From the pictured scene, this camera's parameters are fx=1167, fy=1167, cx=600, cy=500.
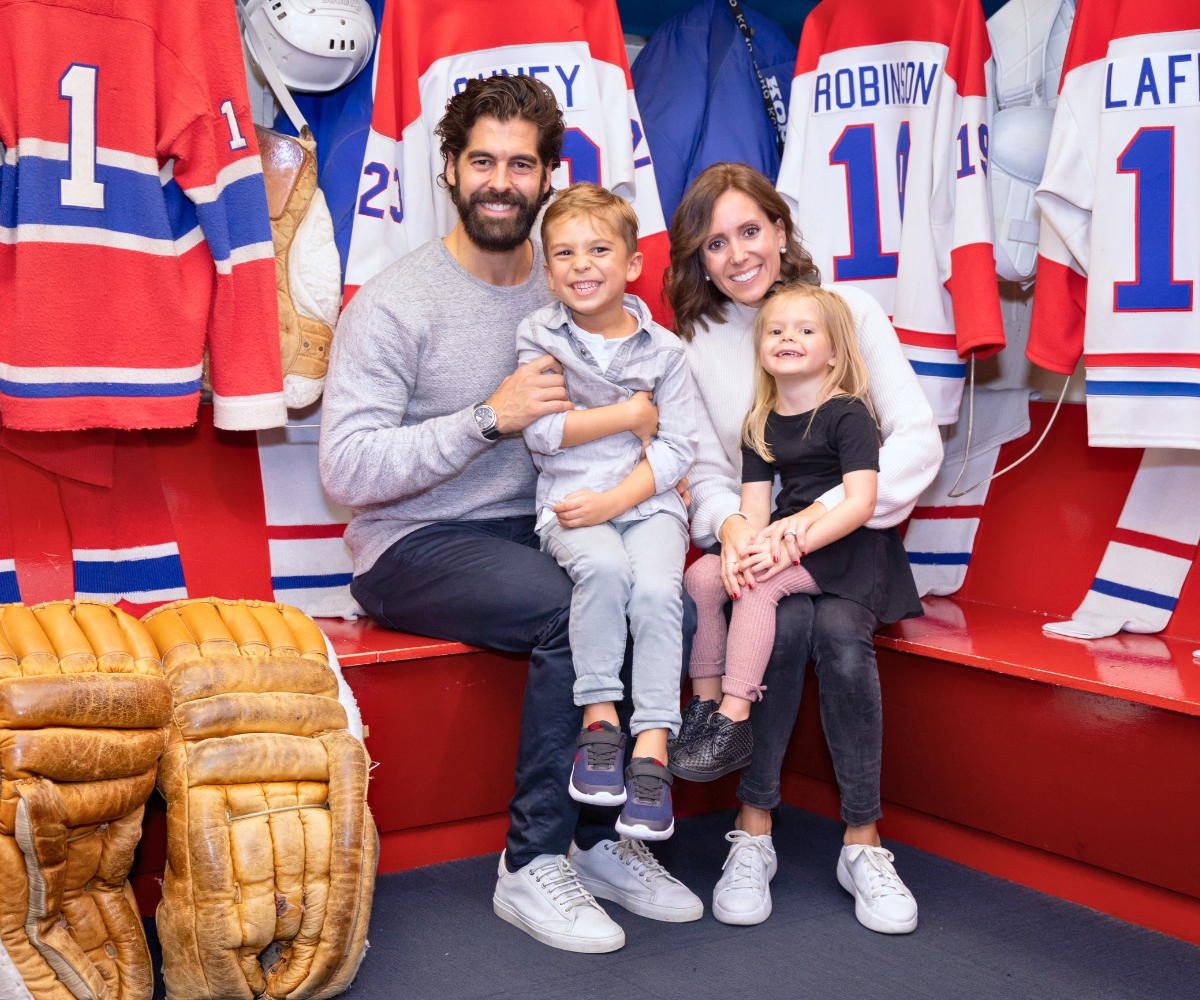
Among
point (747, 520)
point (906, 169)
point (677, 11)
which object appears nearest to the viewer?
point (747, 520)

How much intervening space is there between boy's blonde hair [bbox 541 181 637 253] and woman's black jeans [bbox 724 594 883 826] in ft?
2.10

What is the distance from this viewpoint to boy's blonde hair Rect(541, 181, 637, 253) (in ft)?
5.98

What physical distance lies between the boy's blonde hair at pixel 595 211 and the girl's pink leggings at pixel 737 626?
0.55m

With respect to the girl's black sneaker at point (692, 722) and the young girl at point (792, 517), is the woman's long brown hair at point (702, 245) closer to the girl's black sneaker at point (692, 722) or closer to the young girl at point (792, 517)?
the young girl at point (792, 517)

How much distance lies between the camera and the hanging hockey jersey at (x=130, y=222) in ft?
6.00

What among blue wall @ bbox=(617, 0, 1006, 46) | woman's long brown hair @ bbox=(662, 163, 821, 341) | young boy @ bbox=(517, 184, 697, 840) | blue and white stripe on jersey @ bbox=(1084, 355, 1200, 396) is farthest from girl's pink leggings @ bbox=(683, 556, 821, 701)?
blue wall @ bbox=(617, 0, 1006, 46)

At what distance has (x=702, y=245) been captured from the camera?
6.77 ft

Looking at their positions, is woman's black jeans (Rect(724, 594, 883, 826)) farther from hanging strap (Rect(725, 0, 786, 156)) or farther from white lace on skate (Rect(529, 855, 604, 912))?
hanging strap (Rect(725, 0, 786, 156))

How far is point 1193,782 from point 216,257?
5.70ft

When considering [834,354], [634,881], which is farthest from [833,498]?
[634,881]

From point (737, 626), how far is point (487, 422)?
0.50 m

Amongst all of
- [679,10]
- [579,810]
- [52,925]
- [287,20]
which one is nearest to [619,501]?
[579,810]

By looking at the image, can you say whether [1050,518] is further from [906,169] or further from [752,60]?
[752,60]

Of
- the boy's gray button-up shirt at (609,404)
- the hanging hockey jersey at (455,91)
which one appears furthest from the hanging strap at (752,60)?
the boy's gray button-up shirt at (609,404)
